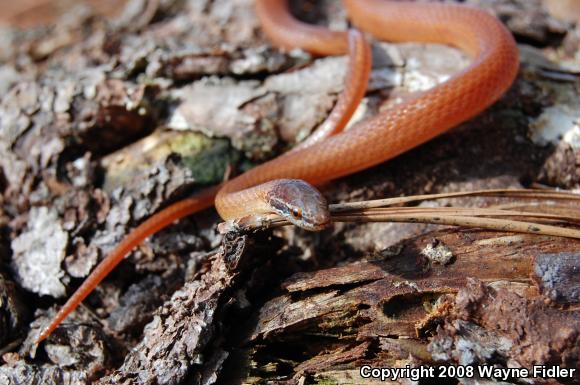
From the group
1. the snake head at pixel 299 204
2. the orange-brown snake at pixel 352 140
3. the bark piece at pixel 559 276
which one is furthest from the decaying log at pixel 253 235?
the snake head at pixel 299 204

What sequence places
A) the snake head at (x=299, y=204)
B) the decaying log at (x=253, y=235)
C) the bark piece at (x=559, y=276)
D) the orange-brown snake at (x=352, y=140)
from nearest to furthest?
1. the bark piece at (x=559, y=276)
2. the decaying log at (x=253, y=235)
3. the snake head at (x=299, y=204)
4. the orange-brown snake at (x=352, y=140)

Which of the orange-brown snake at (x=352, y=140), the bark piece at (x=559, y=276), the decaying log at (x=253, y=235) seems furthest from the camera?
the orange-brown snake at (x=352, y=140)

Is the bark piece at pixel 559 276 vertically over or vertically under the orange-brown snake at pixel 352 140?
under

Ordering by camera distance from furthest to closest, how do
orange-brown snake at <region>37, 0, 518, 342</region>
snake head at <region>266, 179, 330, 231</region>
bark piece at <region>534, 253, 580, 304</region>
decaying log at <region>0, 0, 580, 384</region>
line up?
1. orange-brown snake at <region>37, 0, 518, 342</region>
2. snake head at <region>266, 179, 330, 231</region>
3. decaying log at <region>0, 0, 580, 384</region>
4. bark piece at <region>534, 253, 580, 304</region>

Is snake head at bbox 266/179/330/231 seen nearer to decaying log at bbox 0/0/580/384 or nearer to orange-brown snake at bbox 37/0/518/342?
orange-brown snake at bbox 37/0/518/342

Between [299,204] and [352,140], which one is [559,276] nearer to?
[299,204]

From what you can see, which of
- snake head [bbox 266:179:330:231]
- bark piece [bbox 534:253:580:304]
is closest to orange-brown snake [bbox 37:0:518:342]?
snake head [bbox 266:179:330:231]

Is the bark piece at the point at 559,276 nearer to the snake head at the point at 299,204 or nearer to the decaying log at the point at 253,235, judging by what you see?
the decaying log at the point at 253,235

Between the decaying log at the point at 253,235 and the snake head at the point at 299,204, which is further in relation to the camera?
the snake head at the point at 299,204
